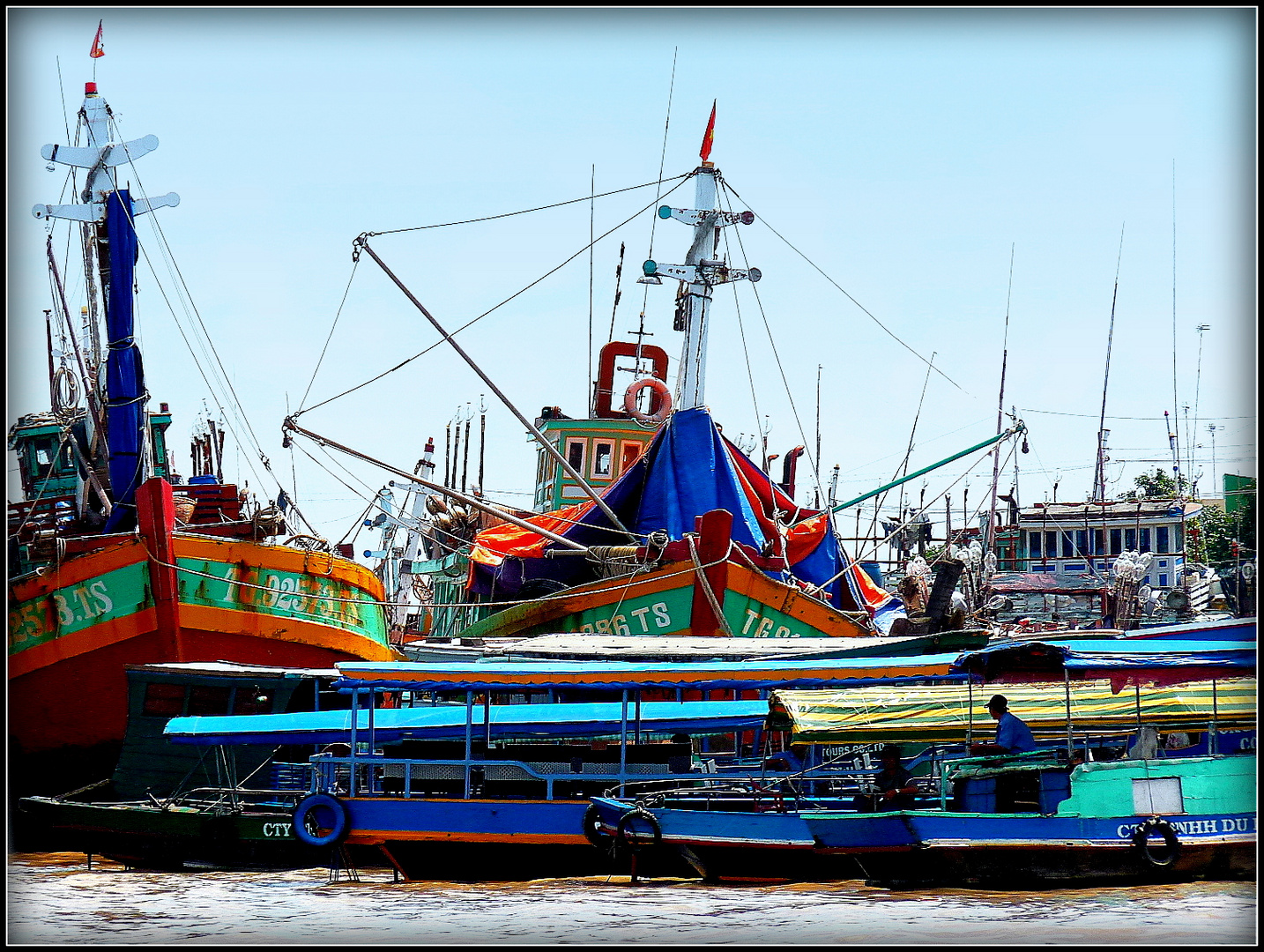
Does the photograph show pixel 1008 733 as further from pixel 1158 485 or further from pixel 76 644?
pixel 1158 485

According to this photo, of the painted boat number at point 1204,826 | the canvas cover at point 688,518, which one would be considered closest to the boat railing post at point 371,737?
the painted boat number at point 1204,826

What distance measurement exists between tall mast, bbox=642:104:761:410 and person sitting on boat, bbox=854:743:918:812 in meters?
13.1

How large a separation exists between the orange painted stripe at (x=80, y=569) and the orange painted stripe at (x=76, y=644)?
2.38 ft

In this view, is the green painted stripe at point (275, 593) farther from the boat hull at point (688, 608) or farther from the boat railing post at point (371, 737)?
the boat railing post at point (371, 737)

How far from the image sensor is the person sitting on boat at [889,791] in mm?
14406

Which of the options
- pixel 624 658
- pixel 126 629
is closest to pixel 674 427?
pixel 624 658

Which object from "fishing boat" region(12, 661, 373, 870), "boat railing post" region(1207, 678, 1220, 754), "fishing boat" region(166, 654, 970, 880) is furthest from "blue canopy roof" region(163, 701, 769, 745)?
"boat railing post" region(1207, 678, 1220, 754)

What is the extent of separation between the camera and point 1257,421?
9.60 meters

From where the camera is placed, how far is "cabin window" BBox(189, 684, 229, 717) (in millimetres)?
18109

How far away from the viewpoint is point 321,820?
14.6m

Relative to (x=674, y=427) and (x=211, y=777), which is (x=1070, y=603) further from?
(x=211, y=777)

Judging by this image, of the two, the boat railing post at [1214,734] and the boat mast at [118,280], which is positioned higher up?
the boat mast at [118,280]

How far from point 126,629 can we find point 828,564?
41.0 ft

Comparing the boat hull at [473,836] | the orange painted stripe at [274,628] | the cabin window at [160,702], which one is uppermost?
the orange painted stripe at [274,628]
